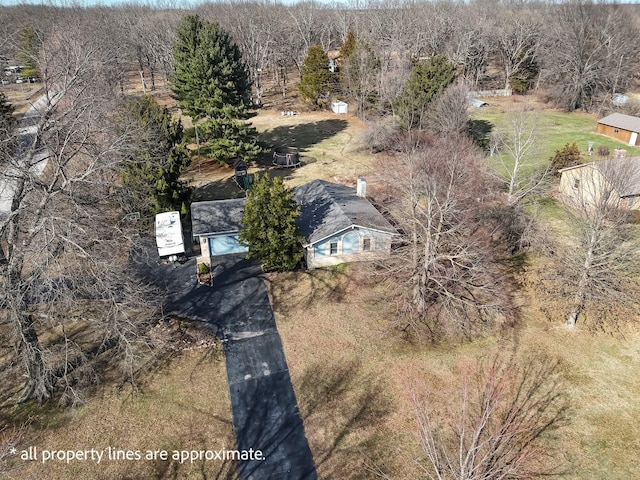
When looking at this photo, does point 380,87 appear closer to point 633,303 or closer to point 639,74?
point 633,303

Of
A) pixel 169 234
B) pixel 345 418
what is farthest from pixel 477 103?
pixel 345 418

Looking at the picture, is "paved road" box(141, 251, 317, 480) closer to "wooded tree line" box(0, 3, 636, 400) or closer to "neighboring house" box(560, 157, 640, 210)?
"wooded tree line" box(0, 3, 636, 400)

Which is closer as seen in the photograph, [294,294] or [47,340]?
[47,340]

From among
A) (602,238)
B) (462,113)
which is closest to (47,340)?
(602,238)

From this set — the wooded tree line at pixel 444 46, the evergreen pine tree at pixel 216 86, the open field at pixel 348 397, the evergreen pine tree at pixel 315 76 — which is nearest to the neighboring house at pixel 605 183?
the open field at pixel 348 397

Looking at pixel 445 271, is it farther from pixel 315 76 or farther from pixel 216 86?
pixel 315 76

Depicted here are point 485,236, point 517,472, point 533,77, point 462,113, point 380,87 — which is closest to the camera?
point 517,472

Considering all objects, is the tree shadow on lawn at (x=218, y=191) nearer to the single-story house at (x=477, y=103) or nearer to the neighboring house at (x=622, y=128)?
the single-story house at (x=477, y=103)

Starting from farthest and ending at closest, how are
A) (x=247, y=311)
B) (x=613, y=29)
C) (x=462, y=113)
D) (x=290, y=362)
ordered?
(x=613, y=29) → (x=462, y=113) → (x=247, y=311) → (x=290, y=362)
